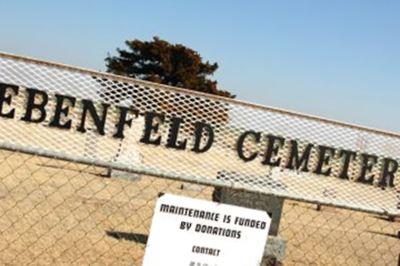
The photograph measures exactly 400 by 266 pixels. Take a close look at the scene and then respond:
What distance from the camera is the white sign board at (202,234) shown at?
3.48 meters

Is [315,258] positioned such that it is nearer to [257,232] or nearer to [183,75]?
[257,232]

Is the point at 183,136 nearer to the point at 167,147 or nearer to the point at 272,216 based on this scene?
the point at 167,147

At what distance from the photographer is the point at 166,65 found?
4222 centimetres

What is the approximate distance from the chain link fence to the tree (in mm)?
27453

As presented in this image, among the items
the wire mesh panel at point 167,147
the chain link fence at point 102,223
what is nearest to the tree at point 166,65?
the chain link fence at point 102,223

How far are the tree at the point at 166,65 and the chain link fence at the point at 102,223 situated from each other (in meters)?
27.5

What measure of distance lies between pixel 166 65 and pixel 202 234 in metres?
39.1

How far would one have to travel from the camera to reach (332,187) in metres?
5.57

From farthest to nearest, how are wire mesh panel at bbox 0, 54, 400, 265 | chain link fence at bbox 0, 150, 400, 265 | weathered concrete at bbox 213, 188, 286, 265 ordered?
weathered concrete at bbox 213, 188, 286, 265 → chain link fence at bbox 0, 150, 400, 265 → wire mesh panel at bbox 0, 54, 400, 265

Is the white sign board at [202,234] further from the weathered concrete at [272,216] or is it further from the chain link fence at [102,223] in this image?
the weathered concrete at [272,216]

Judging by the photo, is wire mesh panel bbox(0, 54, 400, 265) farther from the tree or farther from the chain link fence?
the tree

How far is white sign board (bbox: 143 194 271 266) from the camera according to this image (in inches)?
137

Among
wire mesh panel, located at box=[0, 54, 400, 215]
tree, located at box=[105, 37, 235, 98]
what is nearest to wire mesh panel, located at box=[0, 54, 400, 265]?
wire mesh panel, located at box=[0, 54, 400, 215]

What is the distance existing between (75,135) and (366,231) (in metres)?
9.51
